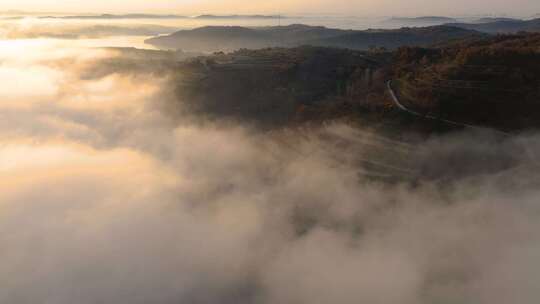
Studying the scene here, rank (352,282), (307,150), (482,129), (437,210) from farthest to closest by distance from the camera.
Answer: (307,150)
(482,129)
(437,210)
(352,282)

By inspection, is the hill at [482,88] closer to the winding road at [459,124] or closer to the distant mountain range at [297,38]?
the winding road at [459,124]

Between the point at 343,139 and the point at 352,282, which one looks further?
the point at 343,139

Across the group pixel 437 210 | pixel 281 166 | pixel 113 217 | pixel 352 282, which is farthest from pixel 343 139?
pixel 113 217

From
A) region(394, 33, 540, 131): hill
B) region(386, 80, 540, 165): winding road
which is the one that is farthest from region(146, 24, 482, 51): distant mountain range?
region(386, 80, 540, 165): winding road

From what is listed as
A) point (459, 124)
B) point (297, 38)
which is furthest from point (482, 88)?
point (297, 38)

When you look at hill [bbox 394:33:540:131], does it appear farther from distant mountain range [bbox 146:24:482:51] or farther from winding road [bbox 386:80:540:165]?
distant mountain range [bbox 146:24:482:51]

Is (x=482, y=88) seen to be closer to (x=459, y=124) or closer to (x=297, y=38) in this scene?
(x=459, y=124)

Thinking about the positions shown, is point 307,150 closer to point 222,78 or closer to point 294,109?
point 294,109

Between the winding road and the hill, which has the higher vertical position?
the hill
